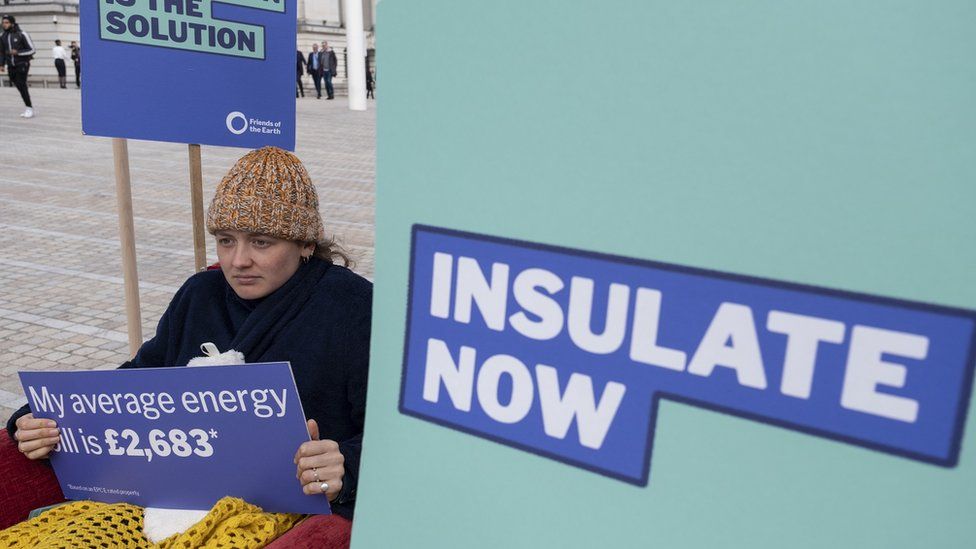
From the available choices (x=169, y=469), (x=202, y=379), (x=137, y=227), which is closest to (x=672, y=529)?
(x=202, y=379)

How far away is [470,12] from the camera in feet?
2.61

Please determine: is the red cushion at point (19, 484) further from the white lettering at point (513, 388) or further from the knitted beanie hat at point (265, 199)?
the white lettering at point (513, 388)

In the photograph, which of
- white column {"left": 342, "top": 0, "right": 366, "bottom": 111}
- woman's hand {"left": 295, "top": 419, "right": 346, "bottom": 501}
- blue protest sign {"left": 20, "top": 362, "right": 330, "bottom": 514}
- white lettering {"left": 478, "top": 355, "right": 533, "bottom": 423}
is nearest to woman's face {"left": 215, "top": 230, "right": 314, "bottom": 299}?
blue protest sign {"left": 20, "top": 362, "right": 330, "bottom": 514}

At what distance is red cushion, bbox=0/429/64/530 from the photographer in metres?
1.96

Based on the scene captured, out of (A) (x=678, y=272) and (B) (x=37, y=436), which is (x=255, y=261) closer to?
(B) (x=37, y=436)

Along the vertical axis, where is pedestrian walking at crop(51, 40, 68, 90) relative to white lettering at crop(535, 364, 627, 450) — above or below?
above

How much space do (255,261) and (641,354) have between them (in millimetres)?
1423

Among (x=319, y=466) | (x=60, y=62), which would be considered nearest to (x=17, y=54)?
(x=60, y=62)

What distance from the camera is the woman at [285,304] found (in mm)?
1942

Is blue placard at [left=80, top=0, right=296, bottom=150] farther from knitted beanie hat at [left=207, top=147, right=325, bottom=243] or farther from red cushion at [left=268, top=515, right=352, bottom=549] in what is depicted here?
red cushion at [left=268, top=515, right=352, bottom=549]

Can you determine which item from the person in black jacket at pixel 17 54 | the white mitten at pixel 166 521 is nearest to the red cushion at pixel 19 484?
the white mitten at pixel 166 521

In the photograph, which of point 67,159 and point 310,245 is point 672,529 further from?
point 67,159

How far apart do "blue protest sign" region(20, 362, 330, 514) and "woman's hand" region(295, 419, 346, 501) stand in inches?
1.1

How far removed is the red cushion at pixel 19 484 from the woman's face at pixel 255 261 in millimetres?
642
